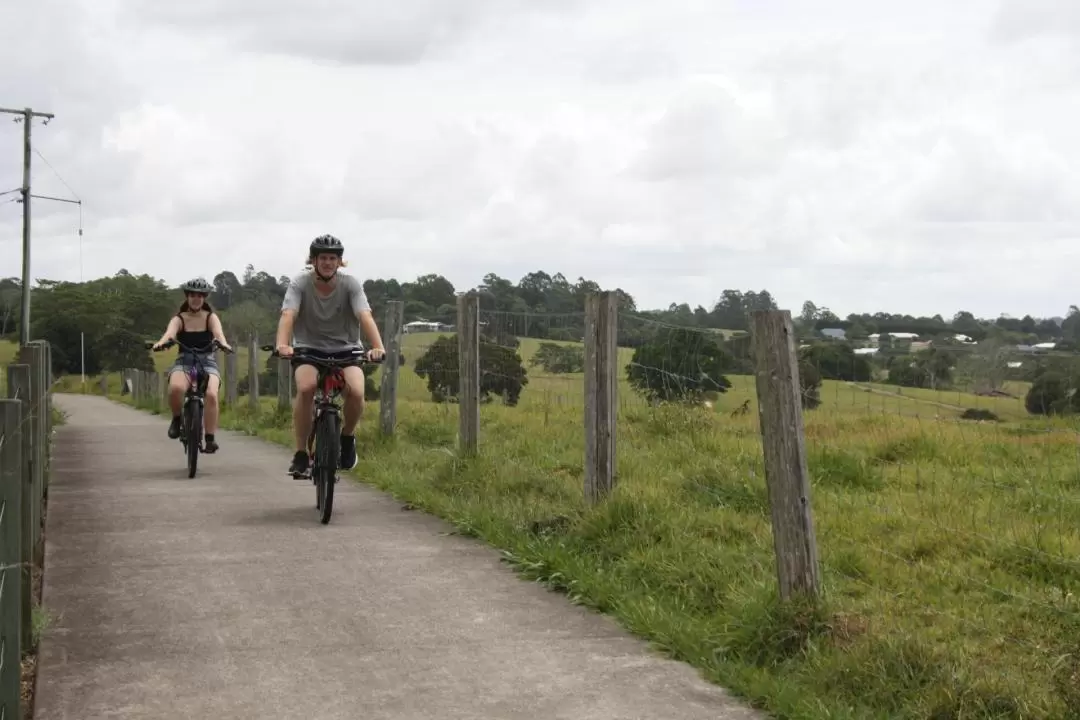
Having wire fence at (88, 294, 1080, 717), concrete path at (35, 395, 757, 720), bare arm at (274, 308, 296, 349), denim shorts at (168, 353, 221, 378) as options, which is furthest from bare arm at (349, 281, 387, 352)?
denim shorts at (168, 353, 221, 378)

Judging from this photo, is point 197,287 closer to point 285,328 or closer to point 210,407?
point 210,407

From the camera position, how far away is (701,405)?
9977mm

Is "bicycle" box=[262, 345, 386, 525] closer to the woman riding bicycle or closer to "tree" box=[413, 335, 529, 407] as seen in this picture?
"tree" box=[413, 335, 529, 407]

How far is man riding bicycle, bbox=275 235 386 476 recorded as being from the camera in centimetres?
941

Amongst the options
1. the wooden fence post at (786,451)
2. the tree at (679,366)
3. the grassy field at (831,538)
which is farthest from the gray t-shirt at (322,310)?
the wooden fence post at (786,451)

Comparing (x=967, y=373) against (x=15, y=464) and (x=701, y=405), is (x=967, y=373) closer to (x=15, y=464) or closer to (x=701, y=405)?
(x=15, y=464)

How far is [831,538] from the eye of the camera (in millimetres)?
7730

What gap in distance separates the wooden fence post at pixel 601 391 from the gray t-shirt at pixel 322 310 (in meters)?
1.86

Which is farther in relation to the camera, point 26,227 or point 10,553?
point 26,227

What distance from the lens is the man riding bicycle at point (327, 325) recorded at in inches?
371

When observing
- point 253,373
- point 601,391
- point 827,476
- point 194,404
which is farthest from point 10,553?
point 253,373

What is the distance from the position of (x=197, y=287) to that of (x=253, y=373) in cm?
1050

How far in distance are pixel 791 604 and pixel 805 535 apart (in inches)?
12.0

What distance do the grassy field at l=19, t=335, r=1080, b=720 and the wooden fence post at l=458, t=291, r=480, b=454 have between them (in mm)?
226
